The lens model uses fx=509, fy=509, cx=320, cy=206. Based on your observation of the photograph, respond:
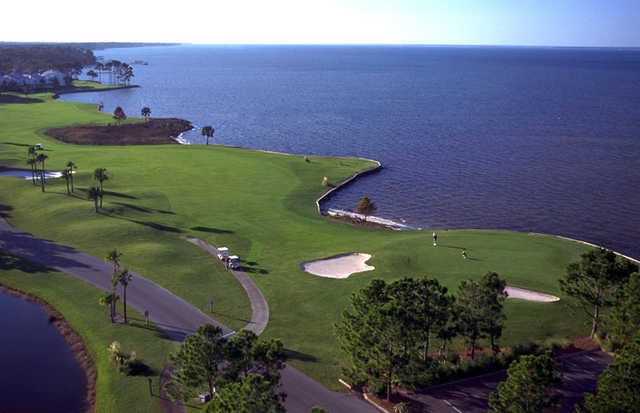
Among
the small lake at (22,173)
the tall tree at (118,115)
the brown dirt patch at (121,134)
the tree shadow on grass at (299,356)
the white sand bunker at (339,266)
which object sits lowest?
the tree shadow on grass at (299,356)

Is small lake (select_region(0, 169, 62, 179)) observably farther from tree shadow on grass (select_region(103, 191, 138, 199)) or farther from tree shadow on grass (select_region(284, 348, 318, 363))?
tree shadow on grass (select_region(284, 348, 318, 363))

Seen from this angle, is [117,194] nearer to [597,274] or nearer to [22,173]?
[22,173]

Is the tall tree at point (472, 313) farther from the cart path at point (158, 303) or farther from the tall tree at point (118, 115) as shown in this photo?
the tall tree at point (118, 115)

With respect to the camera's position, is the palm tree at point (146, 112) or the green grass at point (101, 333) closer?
the green grass at point (101, 333)

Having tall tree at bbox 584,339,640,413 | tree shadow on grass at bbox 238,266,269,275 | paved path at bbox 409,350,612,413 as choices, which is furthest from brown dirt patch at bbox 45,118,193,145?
tall tree at bbox 584,339,640,413

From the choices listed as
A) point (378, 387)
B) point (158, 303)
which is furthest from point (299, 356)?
point (158, 303)

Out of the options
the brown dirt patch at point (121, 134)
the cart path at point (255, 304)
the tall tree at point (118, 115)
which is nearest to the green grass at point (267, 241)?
the cart path at point (255, 304)

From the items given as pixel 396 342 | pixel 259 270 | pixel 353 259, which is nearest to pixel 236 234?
pixel 259 270
